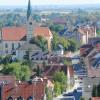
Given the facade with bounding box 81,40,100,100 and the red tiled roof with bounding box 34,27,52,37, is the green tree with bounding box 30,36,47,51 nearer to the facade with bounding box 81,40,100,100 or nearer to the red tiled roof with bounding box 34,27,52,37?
the facade with bounding box 81,40,100,100

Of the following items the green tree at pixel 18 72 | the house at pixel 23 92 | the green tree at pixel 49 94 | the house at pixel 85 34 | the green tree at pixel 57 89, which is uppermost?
the house at pixel 23 92

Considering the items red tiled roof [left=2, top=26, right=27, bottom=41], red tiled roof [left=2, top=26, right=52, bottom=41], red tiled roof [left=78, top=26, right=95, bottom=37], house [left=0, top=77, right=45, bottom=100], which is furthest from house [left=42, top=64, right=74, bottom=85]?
red tiled roof [left=78, top=26, right=95, bottom=37]

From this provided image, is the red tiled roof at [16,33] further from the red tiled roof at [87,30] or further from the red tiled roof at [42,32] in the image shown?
the red tiled roof at [87,30]

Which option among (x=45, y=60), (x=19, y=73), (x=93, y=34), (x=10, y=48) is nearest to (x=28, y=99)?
(x=19, y=73)

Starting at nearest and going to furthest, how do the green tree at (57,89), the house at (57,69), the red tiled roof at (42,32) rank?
the green tree at (57,89) < the house at (57,69) < the red tiled roof at (42,32)

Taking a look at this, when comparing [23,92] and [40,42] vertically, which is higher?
[23,92]

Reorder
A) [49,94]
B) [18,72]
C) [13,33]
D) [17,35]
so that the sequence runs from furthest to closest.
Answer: [13,33] → [17,35] → [18,72] → [49,94]

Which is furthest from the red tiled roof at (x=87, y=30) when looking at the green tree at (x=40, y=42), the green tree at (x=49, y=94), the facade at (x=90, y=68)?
the green tree at (x=49, y=94)

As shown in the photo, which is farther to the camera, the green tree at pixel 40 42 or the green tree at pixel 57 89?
the green tree at pixel 40 42

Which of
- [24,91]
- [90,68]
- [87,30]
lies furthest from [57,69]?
[87,30]

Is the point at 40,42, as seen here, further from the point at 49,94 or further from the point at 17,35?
the point at 49,94

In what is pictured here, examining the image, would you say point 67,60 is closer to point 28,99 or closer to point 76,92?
point 76,92
